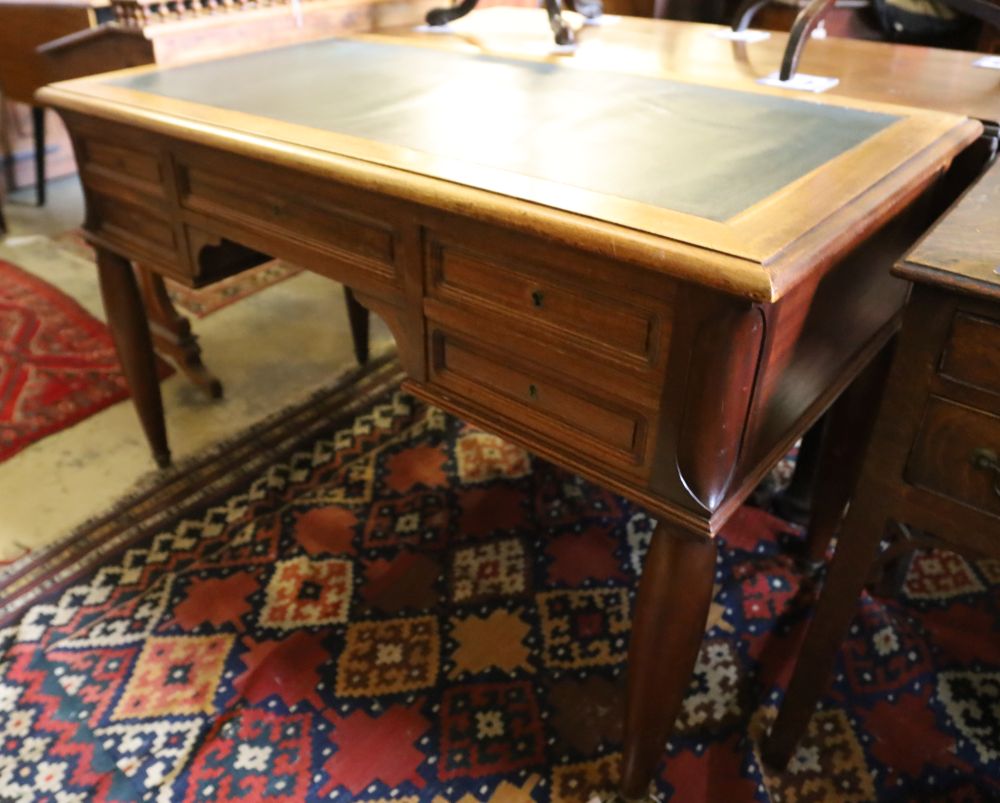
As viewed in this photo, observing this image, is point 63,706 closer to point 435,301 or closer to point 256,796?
point 256,796

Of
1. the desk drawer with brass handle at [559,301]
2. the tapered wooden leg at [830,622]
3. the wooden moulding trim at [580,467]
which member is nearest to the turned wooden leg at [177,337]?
the wooden moulding trim at [580,467]

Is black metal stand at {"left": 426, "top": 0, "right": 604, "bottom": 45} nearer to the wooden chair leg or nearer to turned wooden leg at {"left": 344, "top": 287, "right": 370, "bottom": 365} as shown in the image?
turned wooden leg at {"left": 344, "top": 287, "right": 370, "bottom": 365}

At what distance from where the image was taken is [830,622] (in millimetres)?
1063

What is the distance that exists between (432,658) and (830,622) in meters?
0.65

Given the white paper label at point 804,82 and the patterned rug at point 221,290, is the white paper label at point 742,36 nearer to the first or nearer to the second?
the white paper label at point 804,82

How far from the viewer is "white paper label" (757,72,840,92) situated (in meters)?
1.24

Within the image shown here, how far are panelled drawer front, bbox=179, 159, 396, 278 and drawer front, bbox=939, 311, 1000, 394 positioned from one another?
621 millimetres

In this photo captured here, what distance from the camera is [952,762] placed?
122 centimetres

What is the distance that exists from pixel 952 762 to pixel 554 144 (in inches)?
42.2

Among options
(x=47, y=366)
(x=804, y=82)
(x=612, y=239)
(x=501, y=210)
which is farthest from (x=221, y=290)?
(x=612, y=239)

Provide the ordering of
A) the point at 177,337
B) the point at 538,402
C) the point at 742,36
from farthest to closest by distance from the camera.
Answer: the point at 177,337, the point at 742,36, the point at 538,402

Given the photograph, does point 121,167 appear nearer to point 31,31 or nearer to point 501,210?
point 501,210

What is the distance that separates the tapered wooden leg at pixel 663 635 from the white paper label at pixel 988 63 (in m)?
1.07

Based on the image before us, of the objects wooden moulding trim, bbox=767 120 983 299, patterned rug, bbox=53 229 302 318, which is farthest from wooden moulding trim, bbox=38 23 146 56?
wooden moulding trim, bbox=767 120 983 299
